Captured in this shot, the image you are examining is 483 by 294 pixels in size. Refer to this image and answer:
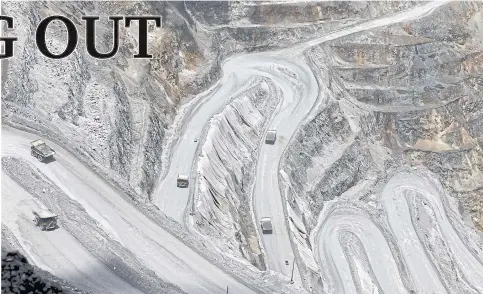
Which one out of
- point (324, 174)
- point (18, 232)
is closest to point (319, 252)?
point (324, 174)

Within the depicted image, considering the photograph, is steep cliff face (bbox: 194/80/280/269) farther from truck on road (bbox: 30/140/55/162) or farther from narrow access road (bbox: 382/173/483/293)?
narrow access road (bbox: 382/173/483/293)

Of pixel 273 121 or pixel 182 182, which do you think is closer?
pixel 182 182

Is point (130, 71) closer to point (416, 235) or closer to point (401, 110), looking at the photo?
point (416, 235)

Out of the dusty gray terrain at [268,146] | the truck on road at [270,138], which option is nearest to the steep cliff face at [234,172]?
the dusty gray terrain at [268,146]

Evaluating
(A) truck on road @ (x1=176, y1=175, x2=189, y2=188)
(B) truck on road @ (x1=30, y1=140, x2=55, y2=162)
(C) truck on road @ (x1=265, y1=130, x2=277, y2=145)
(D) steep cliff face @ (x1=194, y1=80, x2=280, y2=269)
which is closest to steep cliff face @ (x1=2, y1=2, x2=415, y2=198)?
(B) truck on road @ (x1=30, y1=140, x2=55, y2=162)

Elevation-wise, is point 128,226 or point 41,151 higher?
point 41,151

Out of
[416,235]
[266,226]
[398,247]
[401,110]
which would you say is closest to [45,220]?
[266,226]
